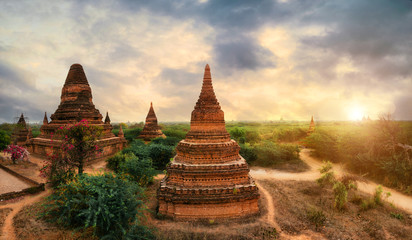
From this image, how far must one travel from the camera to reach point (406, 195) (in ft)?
47.1

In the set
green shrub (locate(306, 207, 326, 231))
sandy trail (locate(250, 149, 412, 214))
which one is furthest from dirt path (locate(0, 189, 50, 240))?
sandy trail (locate(250, 149, 412, 214))

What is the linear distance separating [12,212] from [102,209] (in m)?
6.06

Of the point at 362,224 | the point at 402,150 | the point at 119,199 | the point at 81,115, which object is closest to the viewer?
the point at 119,199

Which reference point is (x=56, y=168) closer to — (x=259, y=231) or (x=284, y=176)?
(x=259, y=231)

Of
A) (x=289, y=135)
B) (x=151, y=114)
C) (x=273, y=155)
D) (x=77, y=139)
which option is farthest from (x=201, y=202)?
(x=289, y=135)

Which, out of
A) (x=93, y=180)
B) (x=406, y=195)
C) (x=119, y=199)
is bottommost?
(x=406, y=195)

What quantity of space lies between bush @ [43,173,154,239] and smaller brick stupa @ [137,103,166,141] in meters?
20.0

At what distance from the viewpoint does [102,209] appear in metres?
6.79

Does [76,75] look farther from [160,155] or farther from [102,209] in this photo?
[102,209]

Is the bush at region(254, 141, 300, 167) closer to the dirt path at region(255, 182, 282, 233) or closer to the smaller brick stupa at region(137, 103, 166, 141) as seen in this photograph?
the dirt path at region(255, 182, 282, 233)

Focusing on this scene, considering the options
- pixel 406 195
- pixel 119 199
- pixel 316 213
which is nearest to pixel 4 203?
pixel 119 199

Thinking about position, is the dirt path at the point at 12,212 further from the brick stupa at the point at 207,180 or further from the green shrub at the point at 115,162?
the green shrub at the point at 115,162

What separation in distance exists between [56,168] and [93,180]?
16.9 feet

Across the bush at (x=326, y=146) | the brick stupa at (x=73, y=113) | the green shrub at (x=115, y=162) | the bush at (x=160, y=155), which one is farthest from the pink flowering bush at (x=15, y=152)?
the bush at (x=326, y=146)
